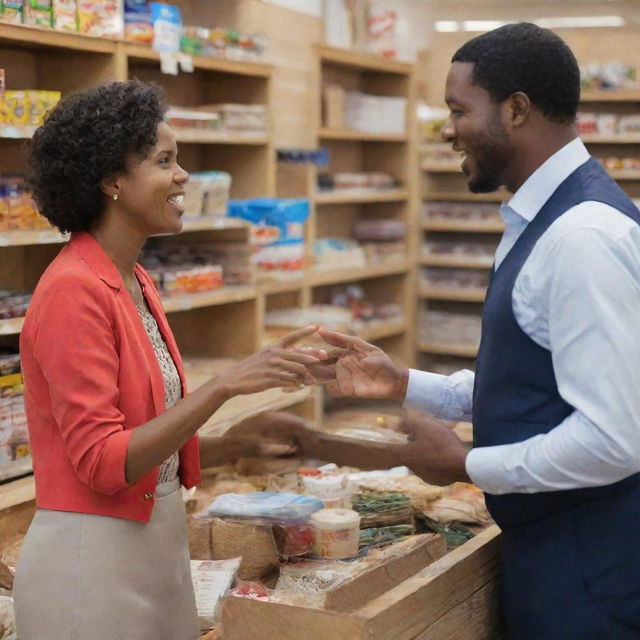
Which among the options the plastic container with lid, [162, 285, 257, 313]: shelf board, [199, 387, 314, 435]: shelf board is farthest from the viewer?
[162, 285, 257, 313]: shelf board

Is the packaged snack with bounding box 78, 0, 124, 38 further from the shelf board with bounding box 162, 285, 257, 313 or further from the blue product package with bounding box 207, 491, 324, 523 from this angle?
the blue product package with bounding box 207, 491, 324, 523

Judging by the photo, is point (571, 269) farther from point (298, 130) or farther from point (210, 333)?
point (298, 130)

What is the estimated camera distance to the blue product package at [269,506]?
2.84 metres

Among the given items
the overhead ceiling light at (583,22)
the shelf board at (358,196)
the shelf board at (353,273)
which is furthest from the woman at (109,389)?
the overhead ceiling light at (583,22)

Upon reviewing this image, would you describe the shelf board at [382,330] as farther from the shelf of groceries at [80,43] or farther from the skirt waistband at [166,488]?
the skirt waistband at [166,488]

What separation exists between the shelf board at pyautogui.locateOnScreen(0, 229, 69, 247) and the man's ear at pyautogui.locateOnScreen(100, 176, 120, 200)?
4.21 feet

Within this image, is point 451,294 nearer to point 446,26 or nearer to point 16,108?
point 446,26

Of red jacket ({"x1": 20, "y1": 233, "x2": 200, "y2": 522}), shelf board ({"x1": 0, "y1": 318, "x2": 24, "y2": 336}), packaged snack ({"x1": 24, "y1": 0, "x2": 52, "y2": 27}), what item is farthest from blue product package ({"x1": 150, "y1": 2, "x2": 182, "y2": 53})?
red jacket ({"x1": 20, "y1": 233, "x2": 200, "y2": 522})

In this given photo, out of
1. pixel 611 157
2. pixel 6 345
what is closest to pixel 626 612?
pixel 6 345

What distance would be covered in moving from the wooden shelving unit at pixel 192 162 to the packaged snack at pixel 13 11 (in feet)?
0.10

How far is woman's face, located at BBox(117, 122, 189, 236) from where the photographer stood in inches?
90.2

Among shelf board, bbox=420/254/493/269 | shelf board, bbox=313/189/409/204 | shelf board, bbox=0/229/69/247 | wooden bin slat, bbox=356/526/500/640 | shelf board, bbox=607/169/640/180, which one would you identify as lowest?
shelf board, bbox=420/254/493/269

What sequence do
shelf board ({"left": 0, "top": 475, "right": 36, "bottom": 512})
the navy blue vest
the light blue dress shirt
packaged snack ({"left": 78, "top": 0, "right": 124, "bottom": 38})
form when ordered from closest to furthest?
the light blue dress shirt < the navy blue vest < shelf board ({"left": 0, "top": 475, "right": 36, "bottom": 512}) < packaged snack ({"left": 78, "top": 0, "right": 124, "bottom": 38})

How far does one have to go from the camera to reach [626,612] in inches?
76.3
